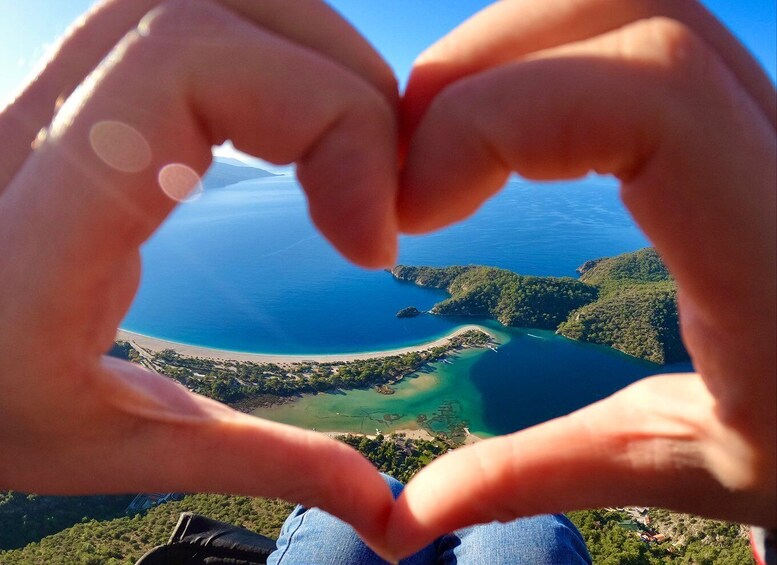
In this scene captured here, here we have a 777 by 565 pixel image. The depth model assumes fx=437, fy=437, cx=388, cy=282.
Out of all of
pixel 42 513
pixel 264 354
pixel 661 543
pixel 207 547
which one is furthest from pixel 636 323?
pixel 42 513

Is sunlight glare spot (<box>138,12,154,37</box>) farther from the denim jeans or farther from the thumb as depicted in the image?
the denim jeans

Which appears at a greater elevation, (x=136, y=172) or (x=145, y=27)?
(x=145, y=27)

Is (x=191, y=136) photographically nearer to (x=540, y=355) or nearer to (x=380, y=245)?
(x=380, y=245)

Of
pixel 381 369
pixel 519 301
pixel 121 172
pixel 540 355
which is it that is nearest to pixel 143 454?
pixel 121 172

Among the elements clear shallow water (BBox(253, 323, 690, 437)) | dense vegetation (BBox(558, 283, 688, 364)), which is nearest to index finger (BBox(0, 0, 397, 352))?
clear shallow water (BBox(253, 323, 690, 437))

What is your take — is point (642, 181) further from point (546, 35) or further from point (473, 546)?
point (473, 546)
